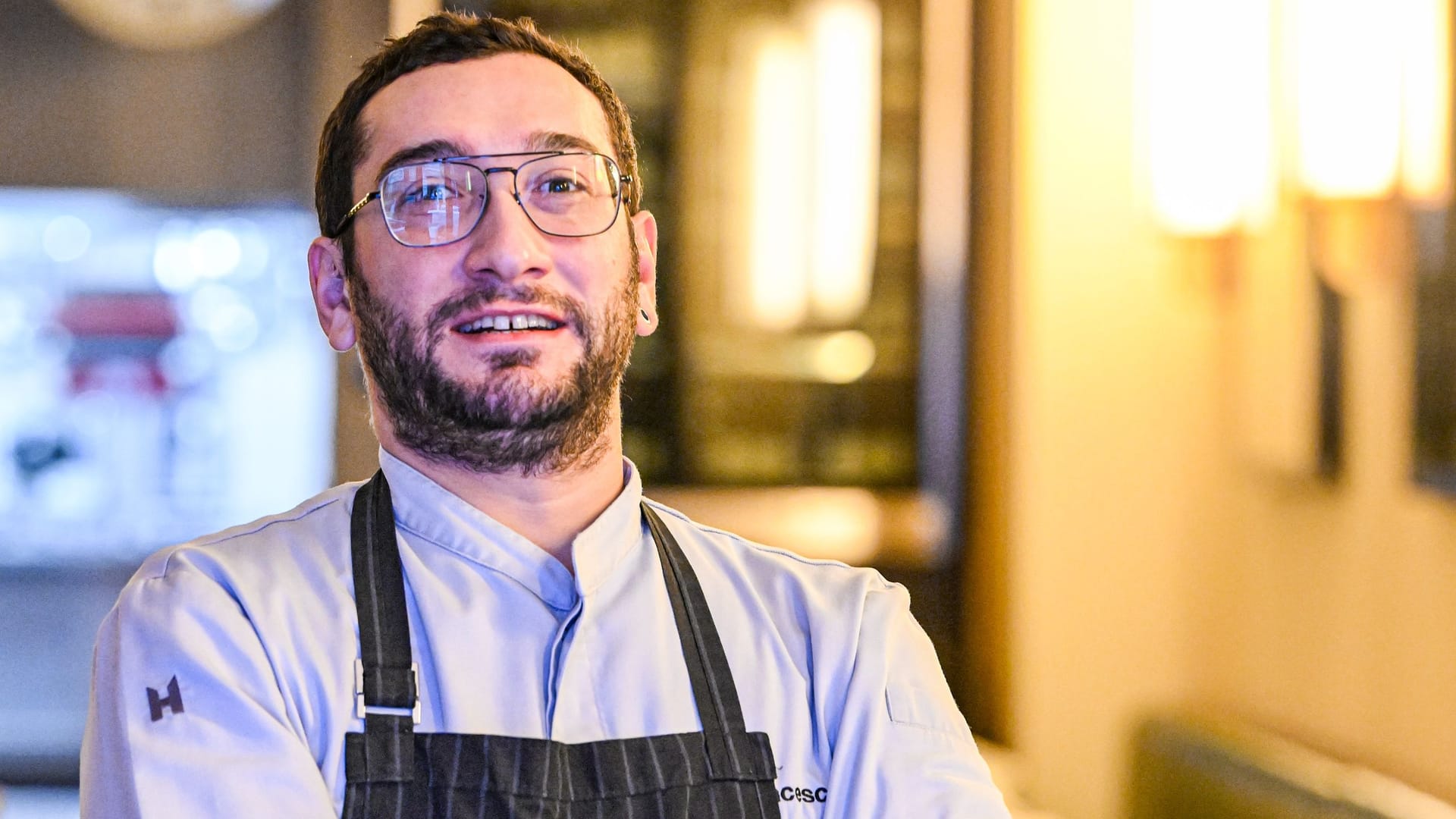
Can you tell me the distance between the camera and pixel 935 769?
1.02m

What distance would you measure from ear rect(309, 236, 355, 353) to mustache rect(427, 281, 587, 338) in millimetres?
137

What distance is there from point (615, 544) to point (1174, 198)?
1.23 meters

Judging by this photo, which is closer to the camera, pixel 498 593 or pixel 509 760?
pixel 509 760

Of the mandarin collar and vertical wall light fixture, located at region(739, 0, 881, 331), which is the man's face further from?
vertical wall light fixture, located at region(739, 0, 881, 331)

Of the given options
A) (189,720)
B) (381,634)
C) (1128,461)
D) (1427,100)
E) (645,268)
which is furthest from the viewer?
(1128,461)

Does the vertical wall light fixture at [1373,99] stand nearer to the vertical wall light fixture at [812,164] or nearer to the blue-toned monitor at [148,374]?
the vertical wall light fixture at [812,164]

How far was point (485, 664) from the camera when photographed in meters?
0.99

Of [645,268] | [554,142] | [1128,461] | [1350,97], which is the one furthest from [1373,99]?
[554,142]

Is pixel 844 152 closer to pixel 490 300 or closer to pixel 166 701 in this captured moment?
pixel 490 300

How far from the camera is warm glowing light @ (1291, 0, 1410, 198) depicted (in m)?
1.70

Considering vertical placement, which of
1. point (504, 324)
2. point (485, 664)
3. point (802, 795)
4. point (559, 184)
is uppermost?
point (559, 184)

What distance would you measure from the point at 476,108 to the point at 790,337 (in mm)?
1645

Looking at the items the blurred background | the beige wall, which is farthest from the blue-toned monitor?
the beige wall

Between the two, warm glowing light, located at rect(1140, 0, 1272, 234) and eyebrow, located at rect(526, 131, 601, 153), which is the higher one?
warm glowing light, located at rect(1140, 0, 1272, 234)
